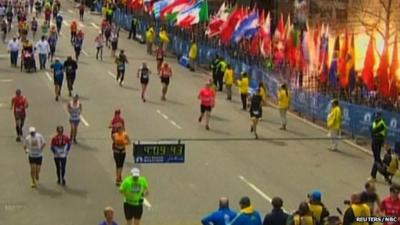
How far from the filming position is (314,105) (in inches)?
1248

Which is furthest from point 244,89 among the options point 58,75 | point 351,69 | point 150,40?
point 150,40

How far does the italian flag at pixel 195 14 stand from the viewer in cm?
4231

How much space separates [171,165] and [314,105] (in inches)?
374

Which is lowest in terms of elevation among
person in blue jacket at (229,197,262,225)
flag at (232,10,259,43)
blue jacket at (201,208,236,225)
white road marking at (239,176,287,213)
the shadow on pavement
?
the shadow on pavement

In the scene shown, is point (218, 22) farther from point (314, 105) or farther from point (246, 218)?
point (246, 218)

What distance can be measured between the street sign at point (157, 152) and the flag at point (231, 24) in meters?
20.6

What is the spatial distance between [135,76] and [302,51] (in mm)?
8587

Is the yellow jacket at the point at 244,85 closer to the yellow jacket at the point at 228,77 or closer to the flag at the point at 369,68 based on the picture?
the yellow jacket at the point at 228,77

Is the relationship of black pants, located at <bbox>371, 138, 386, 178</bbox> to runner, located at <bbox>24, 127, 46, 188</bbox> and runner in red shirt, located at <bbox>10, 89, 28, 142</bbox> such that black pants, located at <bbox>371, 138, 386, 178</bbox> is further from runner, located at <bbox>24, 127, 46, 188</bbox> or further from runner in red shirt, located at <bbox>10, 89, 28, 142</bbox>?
runner in red shirt, located at <bbox>10, 89, 28, 142</bbox>

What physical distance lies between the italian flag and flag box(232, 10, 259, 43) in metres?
3.24

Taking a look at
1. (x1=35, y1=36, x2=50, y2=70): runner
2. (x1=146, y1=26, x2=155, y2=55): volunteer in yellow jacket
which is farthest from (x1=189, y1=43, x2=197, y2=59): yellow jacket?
(x1=35, y1=36, x2=50, y2=70): runner

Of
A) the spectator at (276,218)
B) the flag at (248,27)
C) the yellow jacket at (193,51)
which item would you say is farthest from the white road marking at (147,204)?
the yellow jacket at (193,51)

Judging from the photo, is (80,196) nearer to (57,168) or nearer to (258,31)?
(57,168)

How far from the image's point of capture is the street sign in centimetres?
1898
